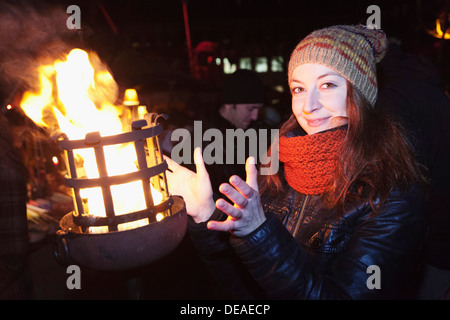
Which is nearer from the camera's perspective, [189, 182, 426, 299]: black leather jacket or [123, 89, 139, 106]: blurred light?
[189, 182, 426, 299]: black leather jacket

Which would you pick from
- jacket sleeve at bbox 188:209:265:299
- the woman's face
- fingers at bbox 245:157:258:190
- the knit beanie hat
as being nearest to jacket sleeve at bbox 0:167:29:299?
jacket sleeve at bbox 188:209:265:299

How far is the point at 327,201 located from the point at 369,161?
324 millimetres

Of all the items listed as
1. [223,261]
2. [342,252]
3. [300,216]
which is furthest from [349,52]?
[223,261]

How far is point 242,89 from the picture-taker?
206 inches

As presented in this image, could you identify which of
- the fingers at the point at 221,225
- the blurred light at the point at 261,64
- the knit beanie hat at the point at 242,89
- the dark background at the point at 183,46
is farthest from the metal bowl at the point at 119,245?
the blurred light at the point at 261,64

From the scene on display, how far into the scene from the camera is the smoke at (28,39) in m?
2.37

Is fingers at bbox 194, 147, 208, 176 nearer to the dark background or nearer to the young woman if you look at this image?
the young woman

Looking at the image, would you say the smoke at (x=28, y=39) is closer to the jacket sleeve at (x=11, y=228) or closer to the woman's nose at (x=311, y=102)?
the jacket sleeve at (x=11, y=228)

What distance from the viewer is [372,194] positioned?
1.80 m

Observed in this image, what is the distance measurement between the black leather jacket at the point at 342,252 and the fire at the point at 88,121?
1.77 ft

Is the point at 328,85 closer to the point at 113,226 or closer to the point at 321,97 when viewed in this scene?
the point at 321,97

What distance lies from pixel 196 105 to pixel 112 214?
9393mm

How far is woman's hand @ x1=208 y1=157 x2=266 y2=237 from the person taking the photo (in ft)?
4.77

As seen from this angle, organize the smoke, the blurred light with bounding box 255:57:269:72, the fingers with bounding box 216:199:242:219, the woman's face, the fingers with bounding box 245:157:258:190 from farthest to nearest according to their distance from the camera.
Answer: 1. the blurred light with bounding box 255:57:269:72
2. the smoke
3. the woman's face
4. the fingers with bounding box 245:157:258:190
5. the fingers with bounding box 216:199:242:219
